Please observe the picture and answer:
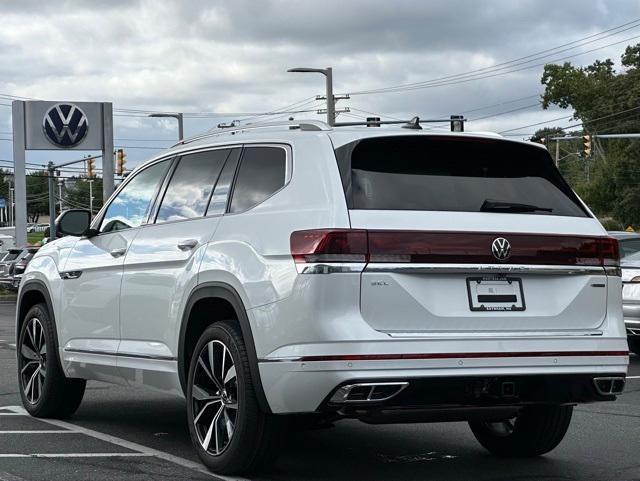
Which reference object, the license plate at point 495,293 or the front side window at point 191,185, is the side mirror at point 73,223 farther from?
the license plate at point 495,293

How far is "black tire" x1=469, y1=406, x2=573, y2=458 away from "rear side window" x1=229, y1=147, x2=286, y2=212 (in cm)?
201

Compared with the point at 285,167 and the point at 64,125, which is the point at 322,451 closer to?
the point at 285,167

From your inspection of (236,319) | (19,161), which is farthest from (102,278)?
(19,161)

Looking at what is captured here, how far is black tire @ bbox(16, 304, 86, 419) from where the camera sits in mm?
8656

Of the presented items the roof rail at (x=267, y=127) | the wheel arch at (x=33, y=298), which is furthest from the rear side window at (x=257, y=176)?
the wheel arch at (x=33, y=298)

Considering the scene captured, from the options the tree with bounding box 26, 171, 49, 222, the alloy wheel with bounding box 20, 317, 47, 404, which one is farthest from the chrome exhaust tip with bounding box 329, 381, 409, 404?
the tree with bounding box 26, 171, 49, 222

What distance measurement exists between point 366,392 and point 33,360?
13.5ft

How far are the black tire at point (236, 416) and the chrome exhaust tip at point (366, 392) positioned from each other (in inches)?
21.9

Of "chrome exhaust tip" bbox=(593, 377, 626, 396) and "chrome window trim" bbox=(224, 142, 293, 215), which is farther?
"chrome window trim" bbox=(224, 142, 293, 215)

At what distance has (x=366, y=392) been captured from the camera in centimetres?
568

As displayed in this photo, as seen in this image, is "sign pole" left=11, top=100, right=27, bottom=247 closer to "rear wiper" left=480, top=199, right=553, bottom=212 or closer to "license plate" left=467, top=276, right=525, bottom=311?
"rear wiper" left=480, top=199, right=553, bottom=212

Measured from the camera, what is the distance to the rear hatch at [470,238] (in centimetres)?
582

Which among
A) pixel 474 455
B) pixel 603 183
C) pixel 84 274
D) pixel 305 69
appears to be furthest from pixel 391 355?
pixel 603 183

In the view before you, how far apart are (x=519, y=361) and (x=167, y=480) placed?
2013mm
